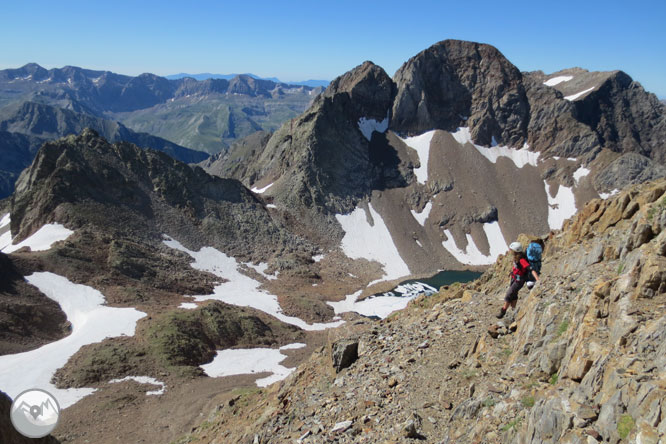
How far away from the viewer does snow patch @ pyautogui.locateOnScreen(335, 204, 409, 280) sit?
96287 millimetres

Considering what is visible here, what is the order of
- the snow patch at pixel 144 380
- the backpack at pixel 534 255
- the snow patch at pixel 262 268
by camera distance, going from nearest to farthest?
the backpack at pixel 534 255, the snow patch at pixel 144 380, the snow patch at pixel 262 268

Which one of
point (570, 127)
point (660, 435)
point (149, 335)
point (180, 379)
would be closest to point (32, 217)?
point (149, 335)

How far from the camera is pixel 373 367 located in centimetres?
1628

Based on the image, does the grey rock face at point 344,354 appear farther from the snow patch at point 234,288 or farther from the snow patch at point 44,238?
the snow patch at point 44,238

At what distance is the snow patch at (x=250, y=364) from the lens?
1562 inches

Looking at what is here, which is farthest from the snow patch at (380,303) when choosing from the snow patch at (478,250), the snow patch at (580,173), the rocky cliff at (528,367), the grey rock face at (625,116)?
the grey rock face at (625,116)

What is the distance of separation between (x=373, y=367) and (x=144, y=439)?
18488mm

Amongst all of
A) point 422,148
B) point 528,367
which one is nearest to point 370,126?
point 422,148

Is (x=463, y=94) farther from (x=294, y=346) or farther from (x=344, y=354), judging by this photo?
(x=344, y=354)

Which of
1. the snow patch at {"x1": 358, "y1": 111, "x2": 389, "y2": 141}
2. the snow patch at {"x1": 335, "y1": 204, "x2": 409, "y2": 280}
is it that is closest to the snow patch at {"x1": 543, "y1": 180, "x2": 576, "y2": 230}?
the snow patch at {"x1": 335, "y1": 204, "x2": 409, "y2": 280}

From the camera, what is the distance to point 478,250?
10719 cm

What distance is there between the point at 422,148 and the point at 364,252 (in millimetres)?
48216

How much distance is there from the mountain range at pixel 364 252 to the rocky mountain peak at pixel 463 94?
2.16 feet

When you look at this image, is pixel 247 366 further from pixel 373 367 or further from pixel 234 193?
pixel 234 193
